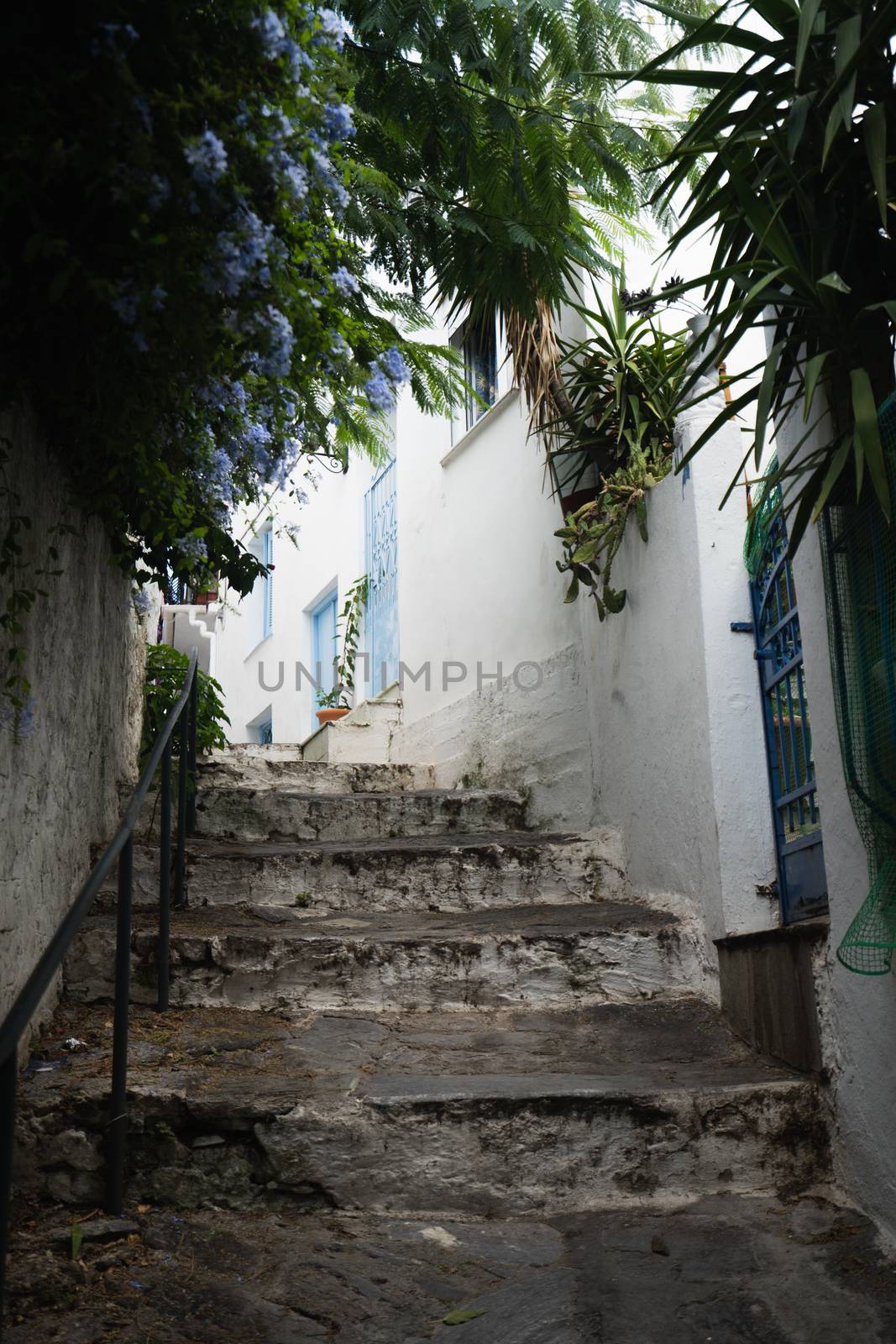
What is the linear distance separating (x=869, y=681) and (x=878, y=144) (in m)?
1.00

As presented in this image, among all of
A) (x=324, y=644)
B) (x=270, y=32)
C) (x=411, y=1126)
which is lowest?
(x=411, y=1126)

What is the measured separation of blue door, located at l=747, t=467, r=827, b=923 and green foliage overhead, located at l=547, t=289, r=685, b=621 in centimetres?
71

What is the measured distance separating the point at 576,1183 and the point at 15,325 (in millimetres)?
2090

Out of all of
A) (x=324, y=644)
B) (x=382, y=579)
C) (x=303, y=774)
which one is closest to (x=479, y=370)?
(x=382, y=579)

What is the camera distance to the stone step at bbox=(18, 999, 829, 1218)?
7.83ft

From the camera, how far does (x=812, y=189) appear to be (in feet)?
7.87

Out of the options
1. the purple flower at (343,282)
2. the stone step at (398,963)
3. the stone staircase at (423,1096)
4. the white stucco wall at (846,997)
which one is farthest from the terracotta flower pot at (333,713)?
the purple flower at (343,282)

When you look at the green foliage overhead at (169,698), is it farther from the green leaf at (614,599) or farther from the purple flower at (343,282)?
the purple flower at (343,282)

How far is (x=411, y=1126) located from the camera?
2.52 meters

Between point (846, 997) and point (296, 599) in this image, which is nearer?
point (846, 997)

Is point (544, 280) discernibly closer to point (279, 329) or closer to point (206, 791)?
point (279, 329)

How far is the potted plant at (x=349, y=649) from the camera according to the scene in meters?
9.09

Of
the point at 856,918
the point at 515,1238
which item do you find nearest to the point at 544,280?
the point at 856,918

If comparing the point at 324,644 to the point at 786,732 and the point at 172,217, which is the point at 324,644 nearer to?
the point at 786,732
